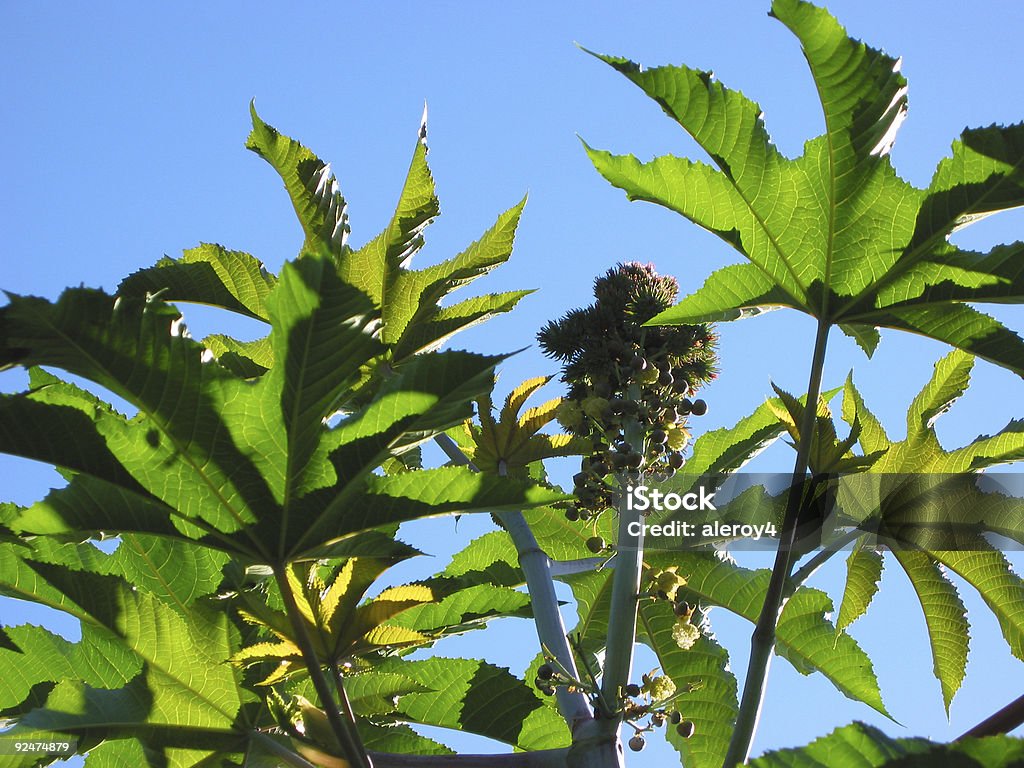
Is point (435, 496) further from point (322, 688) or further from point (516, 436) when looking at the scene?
point (516, 436)

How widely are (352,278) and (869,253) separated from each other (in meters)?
1.57

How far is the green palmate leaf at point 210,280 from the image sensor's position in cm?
→ 327

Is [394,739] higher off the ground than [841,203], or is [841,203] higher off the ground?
[841,203]

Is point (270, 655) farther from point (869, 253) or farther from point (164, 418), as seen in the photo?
point (869, 253)

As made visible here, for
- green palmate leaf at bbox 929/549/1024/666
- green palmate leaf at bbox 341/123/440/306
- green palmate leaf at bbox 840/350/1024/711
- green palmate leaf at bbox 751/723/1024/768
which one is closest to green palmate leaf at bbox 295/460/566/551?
green palmate leaf at bbox 751/723/1024/768

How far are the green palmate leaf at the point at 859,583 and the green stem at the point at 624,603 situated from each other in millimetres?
599

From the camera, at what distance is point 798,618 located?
10.9 ft

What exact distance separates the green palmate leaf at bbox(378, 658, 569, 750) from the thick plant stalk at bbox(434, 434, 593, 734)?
272 mm

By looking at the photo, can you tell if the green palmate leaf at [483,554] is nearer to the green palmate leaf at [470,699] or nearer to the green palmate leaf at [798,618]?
the green palmate leaf at [470,699]

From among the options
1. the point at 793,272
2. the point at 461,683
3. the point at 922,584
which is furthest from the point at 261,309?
the point at 922,584

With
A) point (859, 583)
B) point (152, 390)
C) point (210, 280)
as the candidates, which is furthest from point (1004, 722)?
point (210, 280)

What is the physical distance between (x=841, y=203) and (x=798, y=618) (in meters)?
1.34

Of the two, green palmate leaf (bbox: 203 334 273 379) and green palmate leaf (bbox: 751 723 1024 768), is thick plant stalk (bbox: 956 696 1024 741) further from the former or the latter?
green palmate leaf (bbox: 203 334 273 379)

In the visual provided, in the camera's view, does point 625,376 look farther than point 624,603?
Yes
